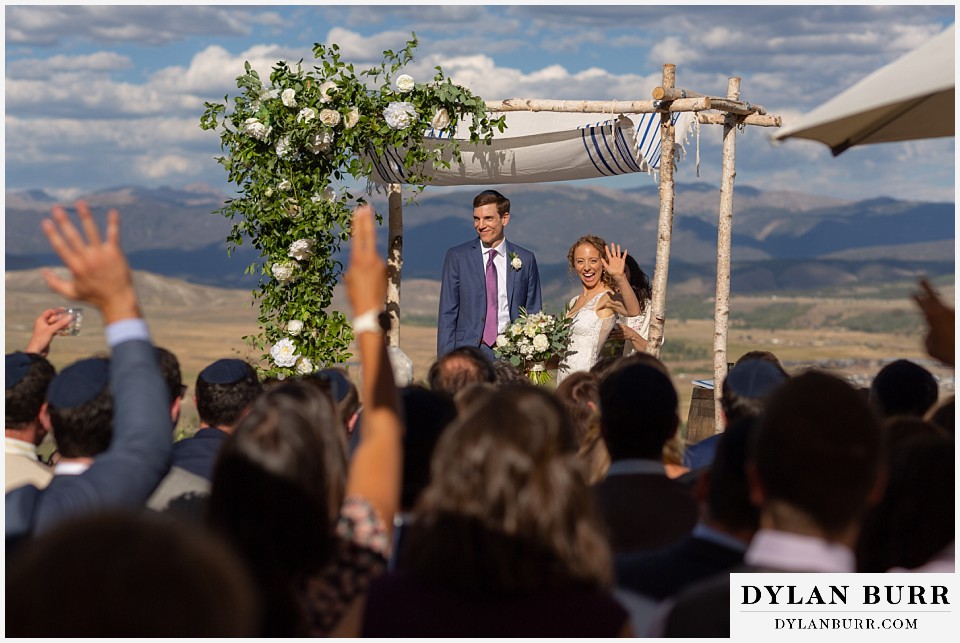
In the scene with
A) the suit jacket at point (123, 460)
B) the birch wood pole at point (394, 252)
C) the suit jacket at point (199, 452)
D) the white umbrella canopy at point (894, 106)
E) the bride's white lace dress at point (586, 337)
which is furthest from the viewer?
the birch wood pole at point (394, 252)

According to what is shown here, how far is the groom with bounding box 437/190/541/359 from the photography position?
843cm

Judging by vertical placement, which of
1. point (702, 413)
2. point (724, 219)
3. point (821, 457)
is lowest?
point (702, 413)

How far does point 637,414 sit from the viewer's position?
320cm

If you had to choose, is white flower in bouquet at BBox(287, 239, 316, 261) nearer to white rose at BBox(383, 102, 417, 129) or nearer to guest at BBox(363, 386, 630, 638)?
white rose at BBox(383, 102, 417, 129)

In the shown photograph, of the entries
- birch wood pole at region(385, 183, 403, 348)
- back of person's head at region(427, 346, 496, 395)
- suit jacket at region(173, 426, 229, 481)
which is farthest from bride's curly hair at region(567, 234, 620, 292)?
suit jacket at region(173, 426, 229, 481)

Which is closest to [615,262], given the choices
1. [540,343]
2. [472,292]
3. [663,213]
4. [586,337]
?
[586,337]

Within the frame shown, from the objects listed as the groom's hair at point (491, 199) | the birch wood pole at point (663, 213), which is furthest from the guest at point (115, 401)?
the birch wood pole at point (663, 213)

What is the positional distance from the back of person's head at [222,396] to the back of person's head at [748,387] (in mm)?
1690

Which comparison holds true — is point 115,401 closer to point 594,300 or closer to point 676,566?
point 676,566

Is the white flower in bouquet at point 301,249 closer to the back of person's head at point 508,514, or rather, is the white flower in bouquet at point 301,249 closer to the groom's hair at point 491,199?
the groom's hair at point 491,199

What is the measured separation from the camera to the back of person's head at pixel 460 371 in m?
4.56

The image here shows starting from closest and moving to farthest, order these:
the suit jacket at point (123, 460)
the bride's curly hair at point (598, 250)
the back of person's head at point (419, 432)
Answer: the suit jacket at point (123, 460), the back of person's head at point (419, 432), the bride's curly hair at point (598, 250)

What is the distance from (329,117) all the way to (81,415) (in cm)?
571

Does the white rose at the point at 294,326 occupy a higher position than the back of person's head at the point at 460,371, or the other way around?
the back of person's head at the point at 460,371
